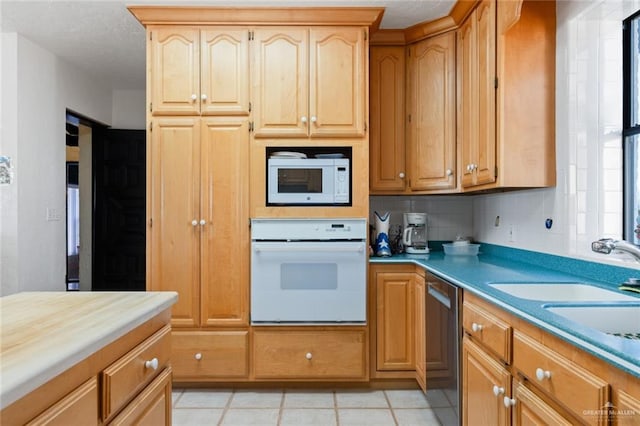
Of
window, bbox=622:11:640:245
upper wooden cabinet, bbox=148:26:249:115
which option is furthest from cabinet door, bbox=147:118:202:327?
window, bbox=622:11:640:245

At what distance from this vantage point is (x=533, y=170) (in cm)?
217

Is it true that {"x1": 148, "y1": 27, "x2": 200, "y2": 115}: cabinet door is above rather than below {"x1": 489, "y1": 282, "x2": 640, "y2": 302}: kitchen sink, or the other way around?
above

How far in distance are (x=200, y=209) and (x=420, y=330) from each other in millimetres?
1622

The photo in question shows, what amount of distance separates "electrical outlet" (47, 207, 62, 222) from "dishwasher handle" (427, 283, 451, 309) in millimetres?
3099

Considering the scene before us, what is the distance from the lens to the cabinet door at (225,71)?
2.66 m

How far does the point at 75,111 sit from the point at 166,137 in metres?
1.68

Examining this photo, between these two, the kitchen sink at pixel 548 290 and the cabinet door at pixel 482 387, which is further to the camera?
the kitchen sink at pixel 548 290

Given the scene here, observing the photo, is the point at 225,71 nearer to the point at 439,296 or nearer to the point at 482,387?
the point at 439,296

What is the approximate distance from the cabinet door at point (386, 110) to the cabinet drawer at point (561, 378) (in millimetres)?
1824

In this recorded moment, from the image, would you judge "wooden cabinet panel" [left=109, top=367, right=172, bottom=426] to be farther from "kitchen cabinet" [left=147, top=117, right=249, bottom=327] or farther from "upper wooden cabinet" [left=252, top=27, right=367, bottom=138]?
"upper wooden cabinet" [left=252, top=27, right=367, bottom=138]

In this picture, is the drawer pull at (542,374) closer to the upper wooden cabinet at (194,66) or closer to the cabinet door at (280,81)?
the cabinet door at (280,81)

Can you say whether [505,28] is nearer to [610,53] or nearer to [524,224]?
[610,53]

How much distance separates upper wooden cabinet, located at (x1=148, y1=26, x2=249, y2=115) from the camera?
2.66 metres

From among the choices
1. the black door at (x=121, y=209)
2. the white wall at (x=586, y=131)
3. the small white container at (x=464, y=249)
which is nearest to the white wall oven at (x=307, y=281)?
the small white container at (x=464, y=249)
